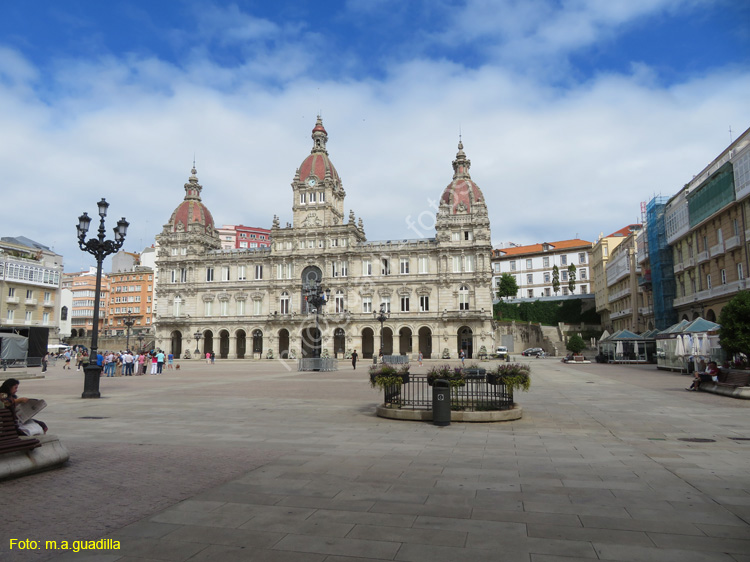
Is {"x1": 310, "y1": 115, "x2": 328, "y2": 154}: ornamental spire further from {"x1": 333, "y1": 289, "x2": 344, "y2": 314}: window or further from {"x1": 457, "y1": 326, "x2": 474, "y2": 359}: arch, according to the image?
{"x1": 457, "y1": 326, "x2": 474, "y2": 359}: arch

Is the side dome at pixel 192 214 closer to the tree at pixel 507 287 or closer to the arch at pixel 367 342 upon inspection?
the arch at pixel 367 342

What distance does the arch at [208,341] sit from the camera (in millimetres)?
69875

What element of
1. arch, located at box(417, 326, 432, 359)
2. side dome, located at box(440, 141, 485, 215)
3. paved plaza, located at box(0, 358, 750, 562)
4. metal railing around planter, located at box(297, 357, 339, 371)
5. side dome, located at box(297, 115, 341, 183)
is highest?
side dome, located at box(297, 115, 341, 183)

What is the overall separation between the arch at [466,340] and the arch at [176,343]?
38797mm

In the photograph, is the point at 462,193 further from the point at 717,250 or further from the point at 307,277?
the point at 717,250

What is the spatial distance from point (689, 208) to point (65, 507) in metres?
49.6

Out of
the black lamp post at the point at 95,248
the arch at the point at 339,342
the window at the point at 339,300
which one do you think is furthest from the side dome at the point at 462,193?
the black lamp post at the point at 95,248

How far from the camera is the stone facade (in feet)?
A: 201

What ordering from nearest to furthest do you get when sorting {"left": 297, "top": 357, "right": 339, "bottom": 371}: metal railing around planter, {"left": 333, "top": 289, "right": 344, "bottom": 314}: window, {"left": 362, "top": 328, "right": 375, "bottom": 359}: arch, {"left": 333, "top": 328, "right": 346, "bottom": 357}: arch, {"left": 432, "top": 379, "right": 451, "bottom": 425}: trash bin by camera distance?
{"left": 432, "top": 379, "right": 451, "bottom": 425}: trash bin
{"left": 297, "top": 357, "right": 339, "bottom": 371}: metal railing around planter
{"left": 333, "top": 289, "right": 344, "bottom": 314}: window
{"left": 333, "top": 328, "right": 346, "bottom": 357}: arch
{"left": 362, "top": 328, "right": 375, "bottom": 359}: arch

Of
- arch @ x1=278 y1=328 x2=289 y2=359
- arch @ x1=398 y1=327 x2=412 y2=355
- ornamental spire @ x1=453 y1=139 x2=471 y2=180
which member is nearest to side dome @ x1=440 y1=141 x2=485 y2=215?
ornamental spire @ x1=453 y1=139 x2=471 y2=180

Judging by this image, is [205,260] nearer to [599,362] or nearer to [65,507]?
[599,362]

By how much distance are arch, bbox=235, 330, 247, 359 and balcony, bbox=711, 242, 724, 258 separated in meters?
53.3

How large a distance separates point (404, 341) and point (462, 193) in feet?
65.5

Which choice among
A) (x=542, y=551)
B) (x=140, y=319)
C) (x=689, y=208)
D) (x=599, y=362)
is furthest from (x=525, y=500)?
(x=140, y=319)
